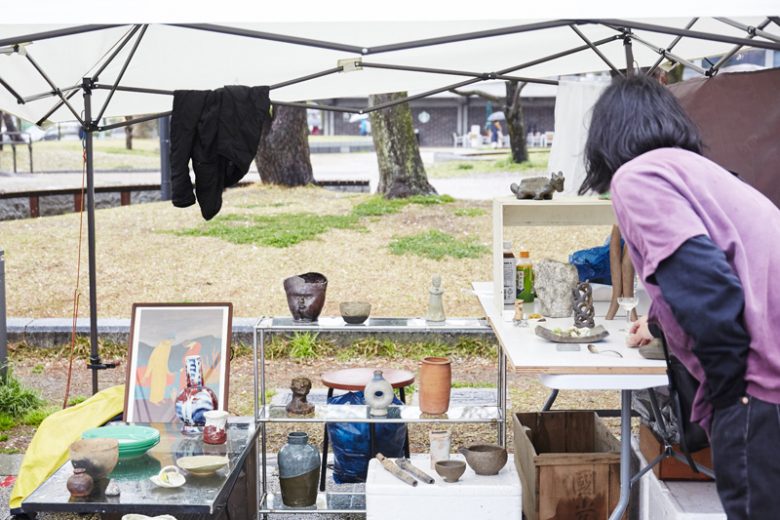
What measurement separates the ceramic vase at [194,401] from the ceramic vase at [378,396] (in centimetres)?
66

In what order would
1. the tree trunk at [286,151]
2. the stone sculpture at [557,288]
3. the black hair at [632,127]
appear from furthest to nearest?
1. the tree trunk at [286,151]
2. the stone sculpture at [557,288]
3. the black hair at [632,127]

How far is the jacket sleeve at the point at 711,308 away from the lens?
7.13 feet

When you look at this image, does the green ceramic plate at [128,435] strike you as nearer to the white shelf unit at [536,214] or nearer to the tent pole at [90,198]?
the tent pole at [90,198]

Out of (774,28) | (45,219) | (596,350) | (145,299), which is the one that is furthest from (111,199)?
(596,350)

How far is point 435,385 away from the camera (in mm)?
4105

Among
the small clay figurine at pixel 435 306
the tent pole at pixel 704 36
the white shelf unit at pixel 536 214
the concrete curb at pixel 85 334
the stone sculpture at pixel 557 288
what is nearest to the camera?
the tent pole at pixel 704 36

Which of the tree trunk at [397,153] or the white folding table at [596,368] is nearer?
the white folding table at [596,368]

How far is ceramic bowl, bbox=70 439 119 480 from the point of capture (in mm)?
3408

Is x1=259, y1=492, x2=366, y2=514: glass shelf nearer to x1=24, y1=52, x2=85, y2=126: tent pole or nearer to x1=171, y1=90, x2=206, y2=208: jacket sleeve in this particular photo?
x1=171, y1=90, x2=206, y2=208: jacket sleeve

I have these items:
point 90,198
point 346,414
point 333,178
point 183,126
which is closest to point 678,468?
point 346,414

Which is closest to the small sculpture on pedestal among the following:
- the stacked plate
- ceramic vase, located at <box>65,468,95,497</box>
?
the stacked plate

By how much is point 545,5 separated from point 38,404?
4323 mm

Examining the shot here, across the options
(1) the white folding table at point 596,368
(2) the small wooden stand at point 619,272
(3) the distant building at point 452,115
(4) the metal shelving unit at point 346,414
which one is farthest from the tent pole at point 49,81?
(3) the distant building at point 452,115

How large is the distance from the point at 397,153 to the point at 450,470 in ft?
28.9
